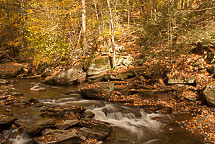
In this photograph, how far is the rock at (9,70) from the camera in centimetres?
1697

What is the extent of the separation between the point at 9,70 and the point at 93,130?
54.3ft

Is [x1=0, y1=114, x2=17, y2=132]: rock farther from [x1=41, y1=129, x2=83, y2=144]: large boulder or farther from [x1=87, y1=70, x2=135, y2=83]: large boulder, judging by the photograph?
[x1=87, y1=70, x2=135, y2=83]: large boulder

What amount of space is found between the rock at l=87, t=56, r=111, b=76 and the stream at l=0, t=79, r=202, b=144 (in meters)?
4.74

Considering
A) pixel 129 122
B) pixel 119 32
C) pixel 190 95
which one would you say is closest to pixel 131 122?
pixel 129 122

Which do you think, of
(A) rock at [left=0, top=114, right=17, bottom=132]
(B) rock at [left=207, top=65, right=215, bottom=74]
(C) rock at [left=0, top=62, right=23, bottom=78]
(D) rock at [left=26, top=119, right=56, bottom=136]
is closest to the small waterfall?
(D) rock at [left=26, top=119, right=56, bottom=136]

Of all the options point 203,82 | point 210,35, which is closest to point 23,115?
point 203,82

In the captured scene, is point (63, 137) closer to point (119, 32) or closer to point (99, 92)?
point (99, 92)

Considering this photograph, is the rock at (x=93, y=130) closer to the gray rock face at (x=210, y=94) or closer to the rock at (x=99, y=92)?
the rock at (x=99, y=92)

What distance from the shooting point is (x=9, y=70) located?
17.6 m

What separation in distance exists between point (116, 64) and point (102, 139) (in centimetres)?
892

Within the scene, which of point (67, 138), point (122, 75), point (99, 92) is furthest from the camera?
point (122, 75)

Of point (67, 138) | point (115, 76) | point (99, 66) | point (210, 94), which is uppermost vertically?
point (99, 66)

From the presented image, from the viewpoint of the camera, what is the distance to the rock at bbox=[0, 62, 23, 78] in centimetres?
1697

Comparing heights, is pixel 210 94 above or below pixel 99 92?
above
